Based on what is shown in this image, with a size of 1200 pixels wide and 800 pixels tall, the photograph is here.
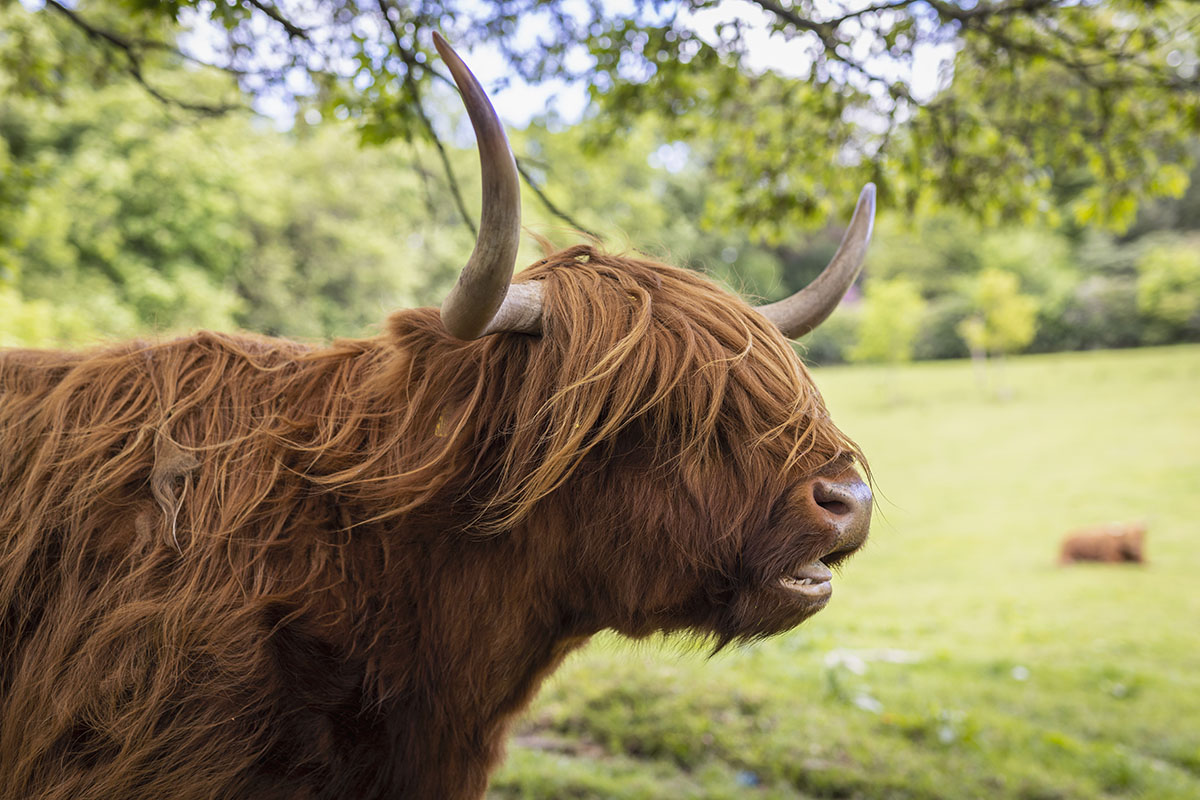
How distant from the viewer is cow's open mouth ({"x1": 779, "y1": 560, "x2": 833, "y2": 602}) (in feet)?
6.17

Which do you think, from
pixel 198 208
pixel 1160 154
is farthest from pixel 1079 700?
pixel 198 208

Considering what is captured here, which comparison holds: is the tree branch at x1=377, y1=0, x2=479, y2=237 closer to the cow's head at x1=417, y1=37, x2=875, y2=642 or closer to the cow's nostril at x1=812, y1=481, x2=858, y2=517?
the cow's head at x1=417, y1=37, x2=875, y2=642

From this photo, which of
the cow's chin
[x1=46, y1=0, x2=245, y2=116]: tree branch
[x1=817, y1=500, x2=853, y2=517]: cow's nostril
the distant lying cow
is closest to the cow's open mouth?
the cow's chin

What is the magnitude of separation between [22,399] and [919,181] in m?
4.48

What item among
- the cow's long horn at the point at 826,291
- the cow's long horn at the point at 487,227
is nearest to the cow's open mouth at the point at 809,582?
the cow's long horn at the point at 826,291

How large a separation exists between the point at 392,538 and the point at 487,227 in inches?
33.2

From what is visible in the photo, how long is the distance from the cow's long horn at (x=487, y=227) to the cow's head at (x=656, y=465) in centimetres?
15

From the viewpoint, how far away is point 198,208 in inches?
741

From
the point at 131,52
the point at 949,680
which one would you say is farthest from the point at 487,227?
the point at 949,680

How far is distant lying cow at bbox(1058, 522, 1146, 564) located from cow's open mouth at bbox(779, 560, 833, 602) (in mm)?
16423

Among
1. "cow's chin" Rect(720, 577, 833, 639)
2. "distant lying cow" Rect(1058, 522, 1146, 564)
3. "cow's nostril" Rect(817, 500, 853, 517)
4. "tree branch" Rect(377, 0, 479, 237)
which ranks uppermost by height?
"tree branch" Rect(377, 0, 479, 237)

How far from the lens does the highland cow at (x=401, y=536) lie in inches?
68.6

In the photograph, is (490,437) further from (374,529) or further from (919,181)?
(919,181)

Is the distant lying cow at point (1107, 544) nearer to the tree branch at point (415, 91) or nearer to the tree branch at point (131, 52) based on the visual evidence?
the tree branch at point (415, 91)
